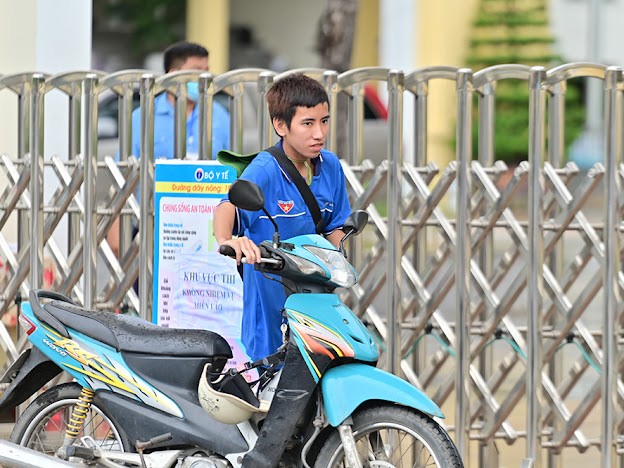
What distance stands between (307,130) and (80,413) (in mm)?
1304

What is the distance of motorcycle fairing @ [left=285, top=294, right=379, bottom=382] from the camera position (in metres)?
5.07

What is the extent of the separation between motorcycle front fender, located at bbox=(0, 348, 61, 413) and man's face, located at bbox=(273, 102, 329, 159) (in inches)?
47.8

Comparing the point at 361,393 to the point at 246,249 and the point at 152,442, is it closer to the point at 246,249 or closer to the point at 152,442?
the point at 246,249

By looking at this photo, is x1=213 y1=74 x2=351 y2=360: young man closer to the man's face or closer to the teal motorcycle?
the man's face

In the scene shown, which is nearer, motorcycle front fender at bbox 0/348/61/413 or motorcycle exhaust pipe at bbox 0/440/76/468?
motorcycle exhaust pipe at bbox 0/440/76/468

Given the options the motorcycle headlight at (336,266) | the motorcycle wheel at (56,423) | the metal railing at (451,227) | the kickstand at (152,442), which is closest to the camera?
the motorcycle headlight at (336,266)

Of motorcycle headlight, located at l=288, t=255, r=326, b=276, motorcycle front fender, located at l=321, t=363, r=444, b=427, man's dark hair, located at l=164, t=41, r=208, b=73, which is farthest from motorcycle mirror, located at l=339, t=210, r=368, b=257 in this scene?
man's dark hair, located at l=164, t=41, r=208, b=73

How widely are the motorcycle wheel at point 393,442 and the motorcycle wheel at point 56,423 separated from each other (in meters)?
0.89

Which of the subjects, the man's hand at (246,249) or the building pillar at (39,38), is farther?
the building pillar at (39,38)

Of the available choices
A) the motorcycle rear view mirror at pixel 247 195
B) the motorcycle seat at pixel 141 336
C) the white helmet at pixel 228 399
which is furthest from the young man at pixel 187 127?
the motorcycle rear view mirror at pixel 247 195

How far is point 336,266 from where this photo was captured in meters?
5.14

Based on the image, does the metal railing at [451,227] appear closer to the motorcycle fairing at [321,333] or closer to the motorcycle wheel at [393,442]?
the motorcycle wheel at [393,442]

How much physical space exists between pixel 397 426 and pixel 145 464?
950 mm

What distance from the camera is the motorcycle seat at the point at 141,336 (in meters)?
5.41
